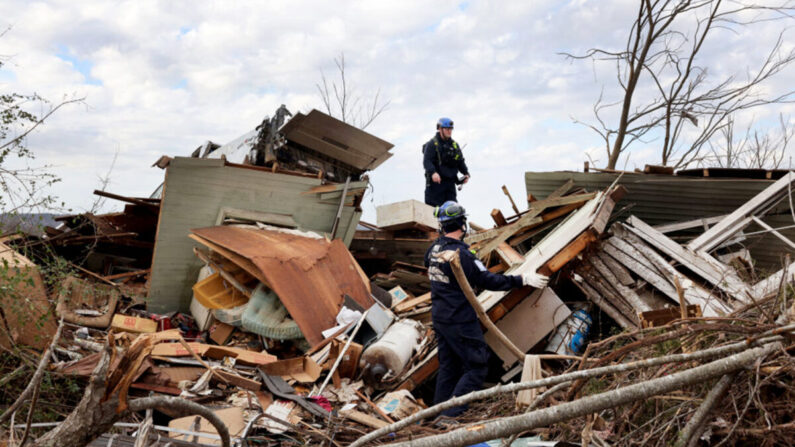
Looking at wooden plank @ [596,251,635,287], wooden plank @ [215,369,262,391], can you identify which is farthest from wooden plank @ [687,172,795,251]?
wooden plank @ [215,369,262,391]

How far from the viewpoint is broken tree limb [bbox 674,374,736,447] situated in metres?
2.64

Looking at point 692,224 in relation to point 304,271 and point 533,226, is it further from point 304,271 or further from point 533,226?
point 304,271

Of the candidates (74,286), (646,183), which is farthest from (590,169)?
(74,286)

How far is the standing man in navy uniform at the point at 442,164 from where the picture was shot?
8250 mm

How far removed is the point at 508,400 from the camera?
420 cm

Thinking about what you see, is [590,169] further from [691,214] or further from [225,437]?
[225,437]

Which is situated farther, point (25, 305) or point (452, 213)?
point (25, 305)

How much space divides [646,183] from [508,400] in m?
4.22

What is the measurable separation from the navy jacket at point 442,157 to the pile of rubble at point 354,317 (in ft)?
3.56

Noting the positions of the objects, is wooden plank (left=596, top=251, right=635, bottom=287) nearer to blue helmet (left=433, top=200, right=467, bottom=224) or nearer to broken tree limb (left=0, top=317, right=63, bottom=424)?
blue helmet (left=433, top=200, right=467, bottom=224)

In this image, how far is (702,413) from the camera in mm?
2672

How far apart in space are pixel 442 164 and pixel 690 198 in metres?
3.29

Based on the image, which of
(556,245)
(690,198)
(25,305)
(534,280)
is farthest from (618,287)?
(25,305)

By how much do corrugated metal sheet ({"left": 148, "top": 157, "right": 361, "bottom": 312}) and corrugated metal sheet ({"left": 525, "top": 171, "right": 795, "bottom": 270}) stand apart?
4.26 meters
